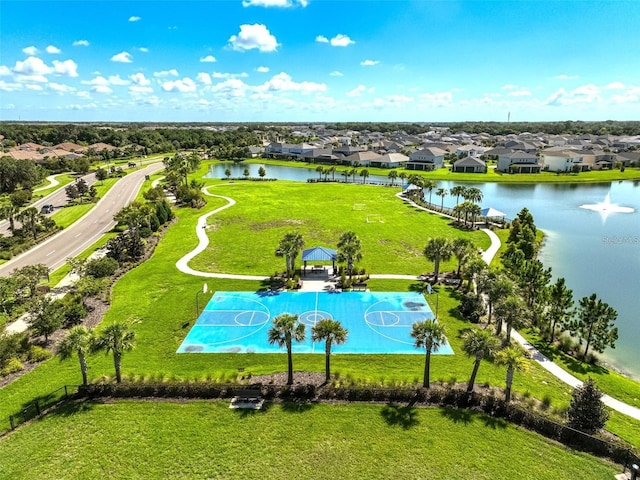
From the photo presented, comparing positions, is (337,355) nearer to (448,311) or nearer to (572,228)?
(448,311)

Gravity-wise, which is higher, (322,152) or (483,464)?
(322,152)

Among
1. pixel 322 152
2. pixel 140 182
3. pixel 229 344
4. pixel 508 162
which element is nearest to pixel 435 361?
pixel 229 344

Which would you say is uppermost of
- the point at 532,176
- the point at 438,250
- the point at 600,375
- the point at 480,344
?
A: the point at 532,176

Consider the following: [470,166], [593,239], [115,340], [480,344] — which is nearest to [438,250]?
[480,344]

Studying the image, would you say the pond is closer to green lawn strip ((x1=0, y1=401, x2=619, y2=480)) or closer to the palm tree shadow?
the palm tree shadow

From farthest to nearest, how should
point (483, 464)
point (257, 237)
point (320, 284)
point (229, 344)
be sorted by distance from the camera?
point (257, 237)
point (320, 284)
point (229, 344)
point (483, 464)

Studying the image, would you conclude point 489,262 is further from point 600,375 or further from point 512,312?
point 600,375
